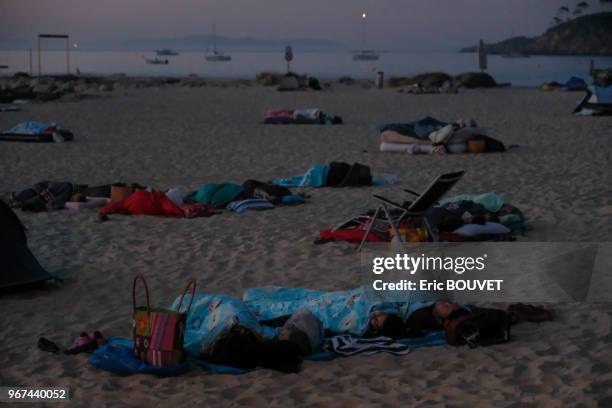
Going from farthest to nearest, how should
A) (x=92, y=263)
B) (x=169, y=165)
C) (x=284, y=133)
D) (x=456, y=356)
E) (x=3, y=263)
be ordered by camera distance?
(x=284, y=133) → (x=169, y=165) → (x=92, y=263) → (x=3, y=263) → (x=456, y=356)

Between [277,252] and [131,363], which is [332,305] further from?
[277,252]

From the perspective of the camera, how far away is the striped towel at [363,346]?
4.50 metres

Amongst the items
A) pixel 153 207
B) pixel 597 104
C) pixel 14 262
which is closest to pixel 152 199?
pixel 153 207

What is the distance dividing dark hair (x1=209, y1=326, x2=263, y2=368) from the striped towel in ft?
1.41

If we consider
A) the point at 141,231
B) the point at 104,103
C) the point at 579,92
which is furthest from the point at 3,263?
the point at 579,92

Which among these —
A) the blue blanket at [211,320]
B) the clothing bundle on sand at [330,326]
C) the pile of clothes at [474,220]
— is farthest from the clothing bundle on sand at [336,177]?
the blue blanket at [211,320]

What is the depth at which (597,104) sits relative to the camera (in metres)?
18.6

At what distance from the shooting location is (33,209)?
8.70m

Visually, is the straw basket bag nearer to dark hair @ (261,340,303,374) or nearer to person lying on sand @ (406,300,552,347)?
dark hair @ (261,340,303,374)

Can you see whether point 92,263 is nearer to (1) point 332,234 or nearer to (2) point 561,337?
(1) point 332,234

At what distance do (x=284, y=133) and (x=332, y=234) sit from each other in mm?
9453

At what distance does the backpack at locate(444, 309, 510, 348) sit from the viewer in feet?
14.9

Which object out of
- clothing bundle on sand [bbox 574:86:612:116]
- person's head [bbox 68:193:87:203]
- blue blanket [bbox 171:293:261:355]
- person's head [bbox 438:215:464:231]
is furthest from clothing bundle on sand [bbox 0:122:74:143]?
clothing bundle on sand [bbox 574:86:612:116]

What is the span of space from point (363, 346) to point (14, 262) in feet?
8.77
